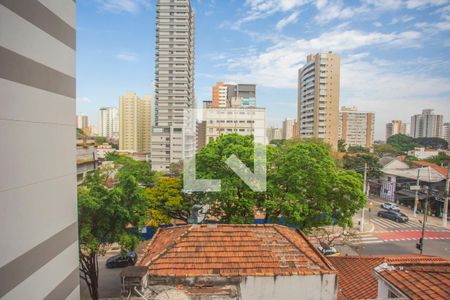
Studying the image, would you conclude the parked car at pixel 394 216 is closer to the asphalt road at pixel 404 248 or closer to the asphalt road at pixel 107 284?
the asphalt road at pixel 404 248

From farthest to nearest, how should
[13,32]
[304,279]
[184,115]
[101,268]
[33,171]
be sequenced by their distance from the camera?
[184,115] < [101,268] < [304,279] < [33,171] < [13,32]

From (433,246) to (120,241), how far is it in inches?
710

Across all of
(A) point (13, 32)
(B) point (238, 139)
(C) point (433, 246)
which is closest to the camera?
(A) point (13, 32)

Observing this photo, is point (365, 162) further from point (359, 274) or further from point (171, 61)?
point (171, 61)

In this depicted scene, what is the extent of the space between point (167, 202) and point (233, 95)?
52.3 m

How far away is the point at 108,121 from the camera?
8750 cm

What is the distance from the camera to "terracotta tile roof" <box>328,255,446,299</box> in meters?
6.87

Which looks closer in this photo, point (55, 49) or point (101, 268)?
point (55, 49)

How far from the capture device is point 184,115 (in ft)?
138

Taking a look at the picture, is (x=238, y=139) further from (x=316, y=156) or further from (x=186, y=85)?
(x=186, y=85)

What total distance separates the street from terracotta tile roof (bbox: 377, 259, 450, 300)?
9.17 m

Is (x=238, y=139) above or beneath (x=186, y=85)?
beneath

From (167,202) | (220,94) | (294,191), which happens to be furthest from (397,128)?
(167,202)

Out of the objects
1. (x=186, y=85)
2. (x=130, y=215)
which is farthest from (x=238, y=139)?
(x=186, y=85)
